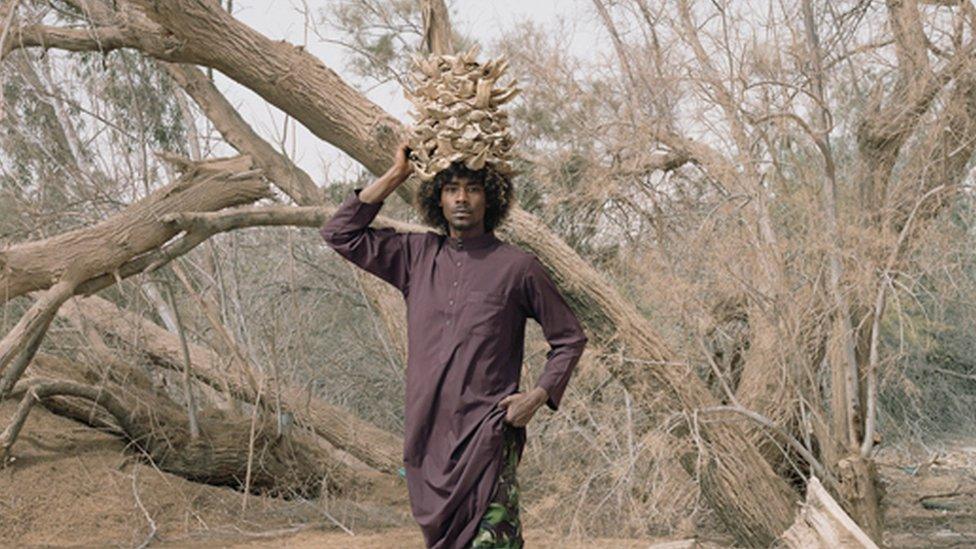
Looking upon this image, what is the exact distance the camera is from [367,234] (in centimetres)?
359

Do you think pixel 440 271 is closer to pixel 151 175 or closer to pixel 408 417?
pixel 408 417

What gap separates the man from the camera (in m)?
3.34

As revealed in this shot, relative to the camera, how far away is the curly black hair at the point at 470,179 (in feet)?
11.6

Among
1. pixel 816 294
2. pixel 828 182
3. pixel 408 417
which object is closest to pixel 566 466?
pixel 816 294

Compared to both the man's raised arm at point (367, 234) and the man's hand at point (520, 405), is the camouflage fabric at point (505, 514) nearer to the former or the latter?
the man's hand at point (520, 405)

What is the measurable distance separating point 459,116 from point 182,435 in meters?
5.56

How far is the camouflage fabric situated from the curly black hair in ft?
2.47

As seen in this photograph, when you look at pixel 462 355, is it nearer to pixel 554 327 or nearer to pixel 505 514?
pixel 554 327

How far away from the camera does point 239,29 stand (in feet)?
20.1

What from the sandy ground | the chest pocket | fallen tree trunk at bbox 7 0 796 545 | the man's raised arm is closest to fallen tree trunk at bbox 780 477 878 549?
fallen tree trunk at bbox 7 0 796 545

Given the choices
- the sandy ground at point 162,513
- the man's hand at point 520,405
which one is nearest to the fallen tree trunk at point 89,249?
the sandy ground at point 162,513

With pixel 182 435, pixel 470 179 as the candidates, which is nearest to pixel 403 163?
pixel 470 179

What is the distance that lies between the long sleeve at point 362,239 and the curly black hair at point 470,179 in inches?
7.7

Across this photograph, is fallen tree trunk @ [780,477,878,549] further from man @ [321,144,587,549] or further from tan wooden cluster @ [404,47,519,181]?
tan wooden cluster @ [404,47,519,181]
